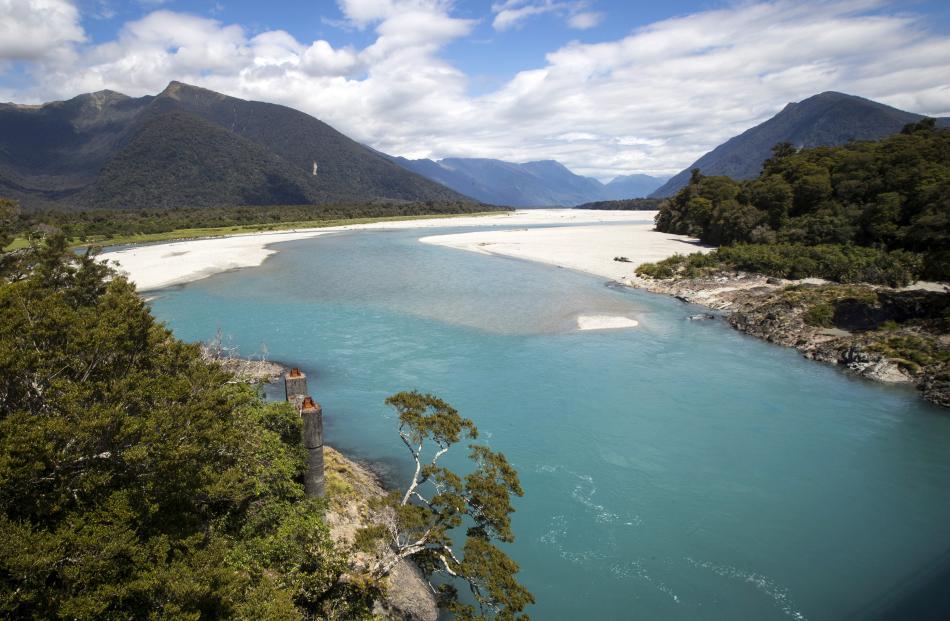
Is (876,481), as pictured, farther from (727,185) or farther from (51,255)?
(727,185)

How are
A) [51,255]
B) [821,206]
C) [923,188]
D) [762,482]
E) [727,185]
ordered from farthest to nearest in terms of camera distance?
[727,185] → [821,206] → [923,188] → [51,255] → [762,482]

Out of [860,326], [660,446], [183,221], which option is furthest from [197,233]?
[860,326]

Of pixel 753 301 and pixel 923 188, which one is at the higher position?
pixel 923 188

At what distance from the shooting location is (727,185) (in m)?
79.1

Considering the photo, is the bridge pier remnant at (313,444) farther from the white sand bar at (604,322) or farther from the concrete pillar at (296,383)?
the white sand bar at (604,322)

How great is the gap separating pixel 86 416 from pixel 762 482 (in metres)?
20.0

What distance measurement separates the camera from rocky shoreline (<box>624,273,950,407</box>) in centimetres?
2578

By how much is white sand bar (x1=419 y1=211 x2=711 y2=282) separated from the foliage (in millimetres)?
46292

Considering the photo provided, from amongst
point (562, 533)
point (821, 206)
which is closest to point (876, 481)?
point (562, 533)

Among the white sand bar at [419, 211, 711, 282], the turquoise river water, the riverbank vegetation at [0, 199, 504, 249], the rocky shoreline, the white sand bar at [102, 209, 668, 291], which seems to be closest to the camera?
the turquoise river water

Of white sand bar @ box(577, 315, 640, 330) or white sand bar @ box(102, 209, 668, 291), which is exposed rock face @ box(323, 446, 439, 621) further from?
white sand bar @ box(102, 209, 668, 291)

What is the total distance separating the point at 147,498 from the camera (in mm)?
7996

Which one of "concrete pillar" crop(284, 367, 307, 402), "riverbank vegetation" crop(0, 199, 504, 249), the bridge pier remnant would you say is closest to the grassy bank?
"riverbank vegetation" crop(0, 199, 504, 249)

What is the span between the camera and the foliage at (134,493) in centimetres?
672
